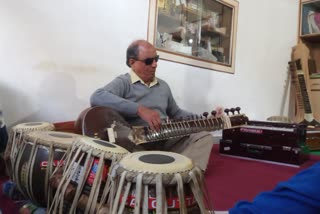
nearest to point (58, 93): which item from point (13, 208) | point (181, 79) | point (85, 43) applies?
point (85, 43)

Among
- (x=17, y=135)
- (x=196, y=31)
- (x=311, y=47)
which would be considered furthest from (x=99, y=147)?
(x=311, y=47)

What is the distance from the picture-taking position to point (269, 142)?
7.41ft

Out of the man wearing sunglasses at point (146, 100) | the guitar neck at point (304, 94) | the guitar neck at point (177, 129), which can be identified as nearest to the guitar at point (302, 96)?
the guitar neck at point (304, 94)

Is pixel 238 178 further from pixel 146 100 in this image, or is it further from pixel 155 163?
pixel 155 163

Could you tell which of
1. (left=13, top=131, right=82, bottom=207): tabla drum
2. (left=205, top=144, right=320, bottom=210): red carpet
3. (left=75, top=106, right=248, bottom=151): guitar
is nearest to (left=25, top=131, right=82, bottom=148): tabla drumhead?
(left=13, top=131, right=82, bottom=207): tabla drum

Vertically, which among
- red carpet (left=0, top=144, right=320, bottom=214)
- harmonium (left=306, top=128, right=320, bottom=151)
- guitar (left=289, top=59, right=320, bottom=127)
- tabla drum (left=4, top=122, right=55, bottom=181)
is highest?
guitar (left=289, top=59, right=320, bottom=127)

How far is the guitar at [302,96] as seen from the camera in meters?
3.60

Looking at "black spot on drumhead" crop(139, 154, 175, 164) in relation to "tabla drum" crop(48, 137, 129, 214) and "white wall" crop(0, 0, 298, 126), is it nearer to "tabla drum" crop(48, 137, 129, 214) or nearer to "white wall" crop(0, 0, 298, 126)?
"tabla drum" crop(48, 137, 129, 214)

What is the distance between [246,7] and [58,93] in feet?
8.00

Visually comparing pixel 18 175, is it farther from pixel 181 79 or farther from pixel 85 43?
pixel 181 79

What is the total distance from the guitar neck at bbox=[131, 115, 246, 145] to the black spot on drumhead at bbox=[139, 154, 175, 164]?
0.83m

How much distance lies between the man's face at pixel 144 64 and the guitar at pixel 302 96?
98.2 inches

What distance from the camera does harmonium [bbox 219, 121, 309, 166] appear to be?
7.05ft

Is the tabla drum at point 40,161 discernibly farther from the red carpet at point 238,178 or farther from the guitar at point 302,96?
the guitar at point 302,96
